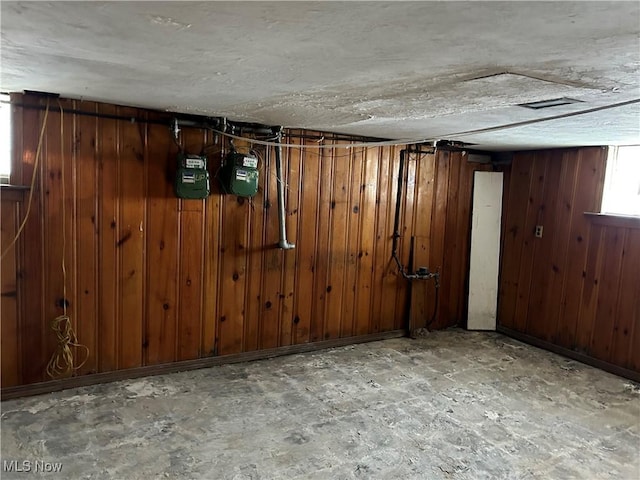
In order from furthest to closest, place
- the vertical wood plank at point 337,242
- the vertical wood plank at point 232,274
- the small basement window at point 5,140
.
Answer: the vertical wood plank at point 337,242 → the vertical wood plank at point 232,274 → the small basement window at point 5,140

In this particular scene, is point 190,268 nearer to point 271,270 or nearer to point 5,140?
point 271,270

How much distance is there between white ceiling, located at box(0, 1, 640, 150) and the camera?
1294mm

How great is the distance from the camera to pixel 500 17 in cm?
128

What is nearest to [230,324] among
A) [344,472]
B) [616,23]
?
[344,472]

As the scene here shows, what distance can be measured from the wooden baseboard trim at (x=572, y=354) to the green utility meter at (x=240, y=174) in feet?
10.1

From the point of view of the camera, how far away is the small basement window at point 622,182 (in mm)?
3922

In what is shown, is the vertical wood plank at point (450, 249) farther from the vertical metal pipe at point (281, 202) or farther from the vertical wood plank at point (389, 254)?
the vertical metal pipe at point (281, 202)

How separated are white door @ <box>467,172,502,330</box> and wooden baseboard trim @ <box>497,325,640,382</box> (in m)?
0.25

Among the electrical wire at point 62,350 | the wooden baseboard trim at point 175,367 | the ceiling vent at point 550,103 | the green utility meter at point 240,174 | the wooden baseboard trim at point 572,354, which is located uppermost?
the ceiling vent at point 550,103

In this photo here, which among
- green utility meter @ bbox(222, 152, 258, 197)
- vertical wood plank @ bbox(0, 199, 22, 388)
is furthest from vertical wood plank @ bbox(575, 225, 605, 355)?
vertical wood plank @ bbox(0, 199, 22, 388)

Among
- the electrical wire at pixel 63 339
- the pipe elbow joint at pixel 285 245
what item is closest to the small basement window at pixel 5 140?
the electrical wire at pixel 63 339

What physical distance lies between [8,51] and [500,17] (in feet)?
5.76

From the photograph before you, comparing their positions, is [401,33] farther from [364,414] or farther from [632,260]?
[632,260]

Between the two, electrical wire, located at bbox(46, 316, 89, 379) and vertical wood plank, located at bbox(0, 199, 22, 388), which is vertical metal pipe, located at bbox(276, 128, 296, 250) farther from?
vertical wood plank, located at bbox(0, 199, 22, 388)
